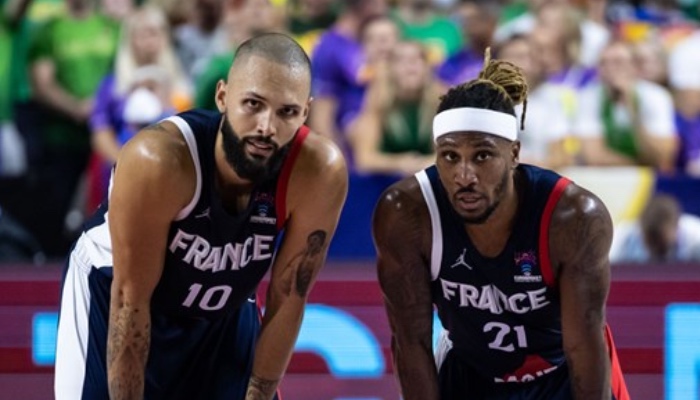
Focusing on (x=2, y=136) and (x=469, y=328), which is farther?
(x=2, y=136)

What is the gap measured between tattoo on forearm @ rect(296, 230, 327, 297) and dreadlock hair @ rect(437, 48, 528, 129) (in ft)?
1.85

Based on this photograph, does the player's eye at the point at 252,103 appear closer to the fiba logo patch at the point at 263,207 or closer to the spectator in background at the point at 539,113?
the fiba logo patch at the point at 263,207

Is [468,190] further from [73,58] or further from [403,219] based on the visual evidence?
[73,58]

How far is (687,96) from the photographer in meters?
8.53

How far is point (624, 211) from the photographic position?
24.6 feet

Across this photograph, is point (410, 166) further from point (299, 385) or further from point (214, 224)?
point (214, 224)

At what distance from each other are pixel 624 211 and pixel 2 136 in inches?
140

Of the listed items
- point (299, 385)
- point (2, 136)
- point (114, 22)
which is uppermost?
point (114, 22)

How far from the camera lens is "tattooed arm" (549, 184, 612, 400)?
426 centimetres

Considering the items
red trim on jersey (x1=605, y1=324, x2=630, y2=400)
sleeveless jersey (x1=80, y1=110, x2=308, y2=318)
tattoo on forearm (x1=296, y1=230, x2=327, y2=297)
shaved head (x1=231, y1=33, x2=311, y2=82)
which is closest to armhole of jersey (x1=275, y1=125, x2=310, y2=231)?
sleeveless jersey (x1=80, y1=110, x2=308, y2=318)

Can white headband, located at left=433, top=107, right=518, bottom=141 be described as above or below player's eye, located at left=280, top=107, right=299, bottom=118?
above

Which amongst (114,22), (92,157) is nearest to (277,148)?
(92,157)

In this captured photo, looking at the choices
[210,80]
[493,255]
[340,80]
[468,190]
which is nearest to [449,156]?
[468,190]

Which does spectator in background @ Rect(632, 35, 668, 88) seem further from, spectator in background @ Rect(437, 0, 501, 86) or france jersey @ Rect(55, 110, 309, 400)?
france jersey @ Rect(55, 110, 309, 400)
